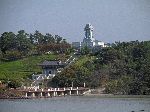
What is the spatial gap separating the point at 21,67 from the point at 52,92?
9562mm

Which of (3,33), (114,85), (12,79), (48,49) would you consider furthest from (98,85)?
(3,33)

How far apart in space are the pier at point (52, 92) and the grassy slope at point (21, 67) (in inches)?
155

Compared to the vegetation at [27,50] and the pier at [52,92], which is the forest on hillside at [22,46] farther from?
the pier at [52,92]

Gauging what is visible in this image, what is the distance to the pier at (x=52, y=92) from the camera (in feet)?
133

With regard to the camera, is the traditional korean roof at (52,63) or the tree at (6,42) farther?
the tree at (6,42)

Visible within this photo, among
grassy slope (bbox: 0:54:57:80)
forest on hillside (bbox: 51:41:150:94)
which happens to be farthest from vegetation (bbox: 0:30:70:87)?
forest on hillside (bbox: 51:41:150:94)

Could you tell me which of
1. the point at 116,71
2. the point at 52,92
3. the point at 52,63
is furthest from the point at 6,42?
the point at 116,71

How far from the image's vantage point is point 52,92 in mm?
42469

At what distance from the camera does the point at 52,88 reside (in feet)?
141

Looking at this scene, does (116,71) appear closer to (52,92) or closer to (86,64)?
(86,64)

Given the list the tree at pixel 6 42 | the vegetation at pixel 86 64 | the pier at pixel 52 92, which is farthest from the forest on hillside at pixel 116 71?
the tree at pixel 6 42

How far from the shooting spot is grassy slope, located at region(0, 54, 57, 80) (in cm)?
4606

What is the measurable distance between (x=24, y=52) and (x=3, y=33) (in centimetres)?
406

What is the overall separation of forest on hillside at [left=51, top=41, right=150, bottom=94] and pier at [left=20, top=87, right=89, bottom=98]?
788 millimetres
